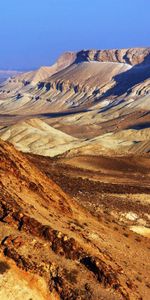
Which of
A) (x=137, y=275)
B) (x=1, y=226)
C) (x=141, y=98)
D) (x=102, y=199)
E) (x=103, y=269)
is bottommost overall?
(x=141, y=98)

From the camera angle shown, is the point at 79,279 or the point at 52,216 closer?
the point at 79,279

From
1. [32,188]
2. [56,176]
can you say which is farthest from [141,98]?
[32,188]

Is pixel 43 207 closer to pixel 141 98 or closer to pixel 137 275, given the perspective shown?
pixel 137 275

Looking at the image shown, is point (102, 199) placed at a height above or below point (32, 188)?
below

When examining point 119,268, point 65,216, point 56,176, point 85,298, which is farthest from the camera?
point 56,176

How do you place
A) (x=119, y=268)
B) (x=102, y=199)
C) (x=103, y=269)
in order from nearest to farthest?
1. (x=103, y=269)
2. (x=119, y=268)
3. (x=102, y=199)

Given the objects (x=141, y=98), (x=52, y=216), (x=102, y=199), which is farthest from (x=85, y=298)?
(x=141, y=98)

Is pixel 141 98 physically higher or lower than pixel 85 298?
lower

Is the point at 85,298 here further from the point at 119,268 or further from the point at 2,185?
the point at 2,185

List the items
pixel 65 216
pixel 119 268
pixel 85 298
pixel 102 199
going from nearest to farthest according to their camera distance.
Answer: pixel 85 298 → pixel 119 268 → pixel 65 216 → pixel 102 199
